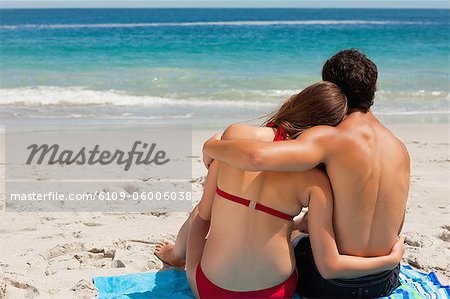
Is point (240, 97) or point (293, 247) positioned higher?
point (293, 247)

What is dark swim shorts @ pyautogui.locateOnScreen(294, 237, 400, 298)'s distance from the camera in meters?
3.11

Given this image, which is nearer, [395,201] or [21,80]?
[395,201]

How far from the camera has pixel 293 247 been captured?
3223 millimetres

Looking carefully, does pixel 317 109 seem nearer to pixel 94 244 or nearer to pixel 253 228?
pixel 253 228

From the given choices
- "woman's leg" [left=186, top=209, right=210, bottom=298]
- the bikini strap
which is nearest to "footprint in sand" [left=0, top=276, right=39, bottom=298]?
"woman's leg" [left=186, top=209, right=210, bottom=298]

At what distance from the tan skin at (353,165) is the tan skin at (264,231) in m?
0.07

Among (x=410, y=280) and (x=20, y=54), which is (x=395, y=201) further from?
(x=20, y=54)

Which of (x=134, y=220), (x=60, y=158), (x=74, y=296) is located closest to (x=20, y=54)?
(x=60, y=158)

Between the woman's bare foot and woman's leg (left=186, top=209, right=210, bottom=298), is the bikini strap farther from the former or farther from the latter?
the woman's bare foot

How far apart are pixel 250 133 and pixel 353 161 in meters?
0.45

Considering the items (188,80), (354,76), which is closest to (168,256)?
(354,76)

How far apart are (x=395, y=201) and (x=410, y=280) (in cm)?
88

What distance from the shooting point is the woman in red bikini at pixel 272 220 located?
2.81 metres

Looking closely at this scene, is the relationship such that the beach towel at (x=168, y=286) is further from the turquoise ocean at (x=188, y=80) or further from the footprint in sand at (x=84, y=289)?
the turquoise ocean at (x=188, y=80)
